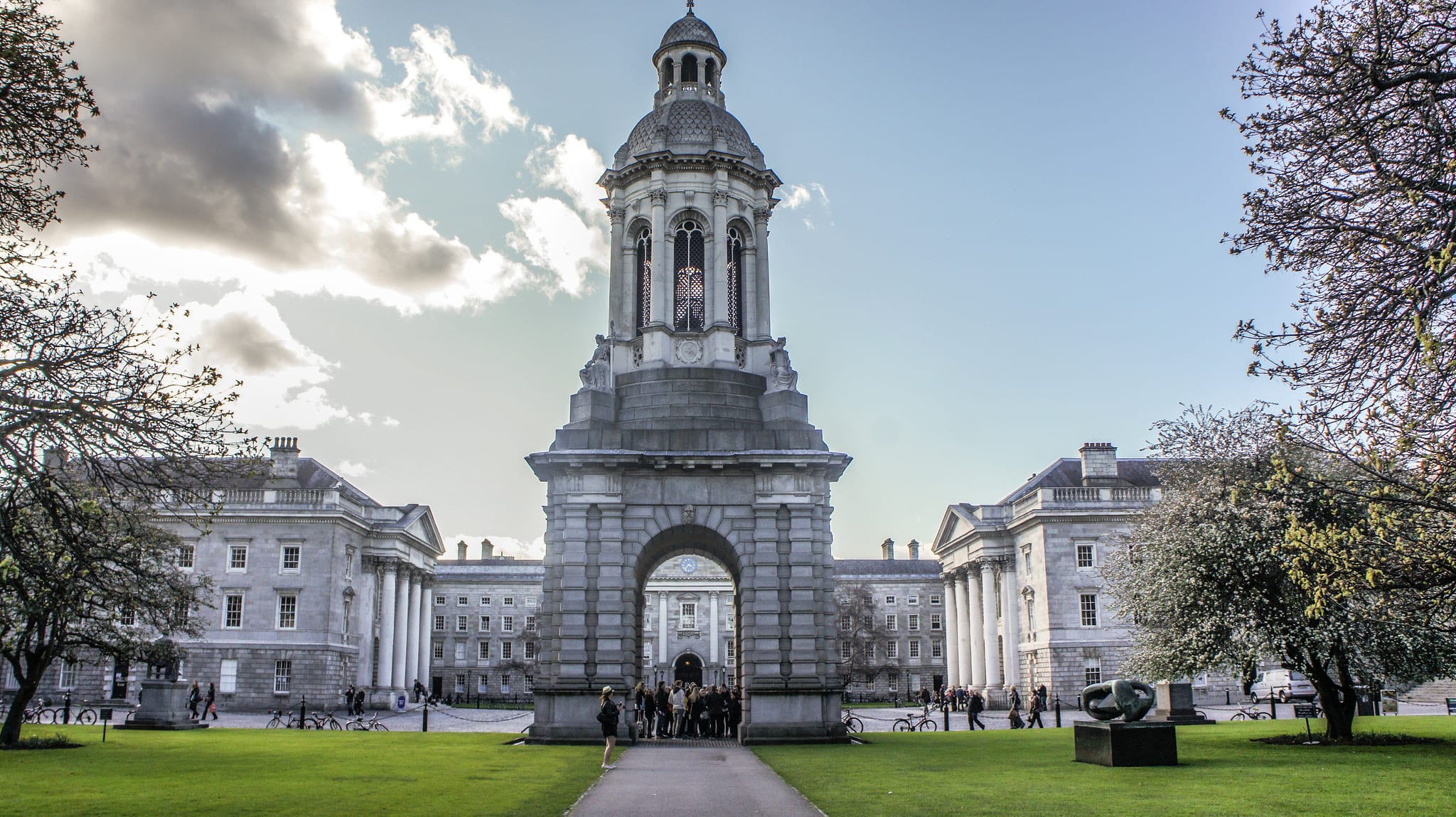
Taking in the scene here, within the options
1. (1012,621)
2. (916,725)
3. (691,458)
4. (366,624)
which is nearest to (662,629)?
(366,624)

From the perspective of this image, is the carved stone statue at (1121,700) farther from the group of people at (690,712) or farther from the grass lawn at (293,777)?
the group of people at (690,712)

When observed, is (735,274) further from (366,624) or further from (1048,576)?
(366,624)

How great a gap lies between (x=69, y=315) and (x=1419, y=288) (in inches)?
619

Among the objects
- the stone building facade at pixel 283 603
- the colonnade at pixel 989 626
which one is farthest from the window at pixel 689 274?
the colonnade at pixel 989 626

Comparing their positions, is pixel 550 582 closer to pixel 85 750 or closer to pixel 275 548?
pixel 85 750

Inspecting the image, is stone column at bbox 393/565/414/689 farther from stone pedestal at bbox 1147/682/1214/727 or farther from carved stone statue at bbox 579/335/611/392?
stone pedestal at bbox 1147/682/1214/727

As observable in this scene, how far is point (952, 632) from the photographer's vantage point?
7006cm

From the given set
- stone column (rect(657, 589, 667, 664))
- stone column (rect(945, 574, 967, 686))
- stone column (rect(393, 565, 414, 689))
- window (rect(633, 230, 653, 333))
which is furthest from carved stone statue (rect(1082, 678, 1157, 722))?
stone column (rect(657, 589, 667, 664))

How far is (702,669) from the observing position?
92.1m

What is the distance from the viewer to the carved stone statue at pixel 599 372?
98.7ft

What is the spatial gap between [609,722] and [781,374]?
12.2 meters

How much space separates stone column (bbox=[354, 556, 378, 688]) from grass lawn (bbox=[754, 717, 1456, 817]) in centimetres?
4192

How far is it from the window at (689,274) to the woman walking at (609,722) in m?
13.6

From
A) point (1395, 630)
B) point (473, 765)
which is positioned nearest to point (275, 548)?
point (473, 765)
